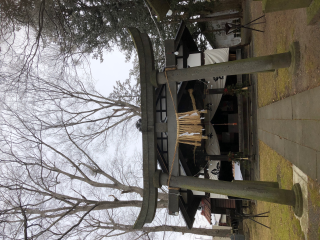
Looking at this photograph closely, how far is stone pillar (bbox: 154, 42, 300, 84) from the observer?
12.9 ft

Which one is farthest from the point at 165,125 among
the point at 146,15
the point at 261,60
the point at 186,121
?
the point at 146,15

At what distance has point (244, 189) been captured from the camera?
3.84 m

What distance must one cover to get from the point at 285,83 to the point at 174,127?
9.44 feet

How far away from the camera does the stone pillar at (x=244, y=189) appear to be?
3.78 metres

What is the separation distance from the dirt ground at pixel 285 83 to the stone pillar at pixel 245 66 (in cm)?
19

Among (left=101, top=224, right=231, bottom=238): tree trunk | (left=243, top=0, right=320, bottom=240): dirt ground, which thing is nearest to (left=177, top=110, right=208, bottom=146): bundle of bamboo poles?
(left=243, top=0, right=320, bottom=240): dirt ground

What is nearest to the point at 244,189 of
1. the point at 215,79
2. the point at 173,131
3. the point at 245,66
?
the point at 173,131

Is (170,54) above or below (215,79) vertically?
below

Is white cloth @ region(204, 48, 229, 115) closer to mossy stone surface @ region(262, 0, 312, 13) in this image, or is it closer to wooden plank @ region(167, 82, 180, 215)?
wooden plank @ region(167, 82, 180, 215)

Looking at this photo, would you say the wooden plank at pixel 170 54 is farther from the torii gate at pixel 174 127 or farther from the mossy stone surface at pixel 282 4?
the mossy stone surface at pixel 282 4

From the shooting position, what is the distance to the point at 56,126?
1277cm

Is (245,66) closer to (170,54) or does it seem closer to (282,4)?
(282,4)

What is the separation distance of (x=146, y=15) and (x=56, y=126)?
8.30m

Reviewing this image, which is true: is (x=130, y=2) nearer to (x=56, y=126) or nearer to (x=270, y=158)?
(x=56, y=126)
